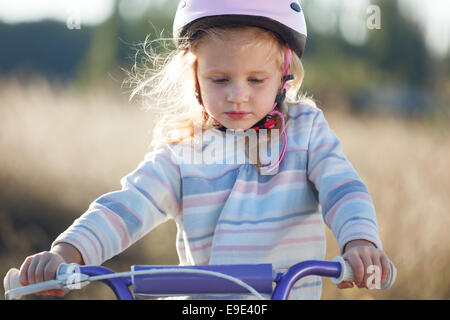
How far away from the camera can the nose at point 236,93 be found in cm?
253

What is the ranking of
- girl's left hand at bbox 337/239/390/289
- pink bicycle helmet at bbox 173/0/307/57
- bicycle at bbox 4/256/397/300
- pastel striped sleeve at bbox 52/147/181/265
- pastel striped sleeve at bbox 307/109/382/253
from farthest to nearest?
1. pink bicycle helmet at bbox 173/0/307/57
2. pastel striped sleeve at bbox 52/147/181/265
3. pastel striped sleeve at bbox 307/109/382/253
4. girl's left hand at bbox 337/239/390/289
5. bicycle at bbox 4/256/397/300

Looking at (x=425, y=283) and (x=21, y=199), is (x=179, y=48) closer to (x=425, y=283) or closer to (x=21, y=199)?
(x=425, y=283)

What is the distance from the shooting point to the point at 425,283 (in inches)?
201

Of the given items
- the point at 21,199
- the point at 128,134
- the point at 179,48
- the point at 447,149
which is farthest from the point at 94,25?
the point at 179,48

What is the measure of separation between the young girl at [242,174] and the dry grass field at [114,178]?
2.29m

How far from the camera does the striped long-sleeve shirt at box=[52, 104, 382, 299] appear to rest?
253 centimetres

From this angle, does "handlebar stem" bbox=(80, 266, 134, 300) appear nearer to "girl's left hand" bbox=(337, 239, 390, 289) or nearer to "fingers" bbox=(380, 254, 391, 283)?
"girl's left hand" bbox=(337, 239, 390, 289)

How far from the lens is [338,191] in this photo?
94.2 inches

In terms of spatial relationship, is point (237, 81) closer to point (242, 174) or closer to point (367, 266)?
point (242, 174)

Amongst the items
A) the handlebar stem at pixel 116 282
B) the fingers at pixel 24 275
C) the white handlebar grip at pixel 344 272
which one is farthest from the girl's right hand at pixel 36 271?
the white handlebar grip at pixel 344 272

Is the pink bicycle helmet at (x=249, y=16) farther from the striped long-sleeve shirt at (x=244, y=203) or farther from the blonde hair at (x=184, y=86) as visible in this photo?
the striped long-sleeve shirt at (x=244, y=203)

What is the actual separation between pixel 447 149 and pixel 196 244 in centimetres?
458

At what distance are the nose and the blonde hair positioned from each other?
0.63ft

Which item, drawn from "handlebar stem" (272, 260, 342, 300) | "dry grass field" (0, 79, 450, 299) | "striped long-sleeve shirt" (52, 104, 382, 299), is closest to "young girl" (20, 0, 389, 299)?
"striped long-sleeve shirt" (52, 104, 382, 299)
